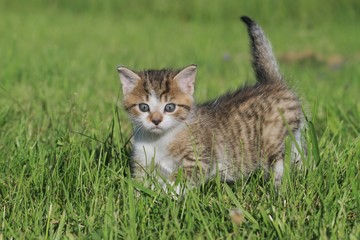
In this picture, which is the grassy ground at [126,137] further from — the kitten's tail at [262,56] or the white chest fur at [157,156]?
the kitten's tail at [262,56]

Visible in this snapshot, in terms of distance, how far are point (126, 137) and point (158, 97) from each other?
1346 millimetres

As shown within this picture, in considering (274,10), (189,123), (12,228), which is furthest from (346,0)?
(12,228)

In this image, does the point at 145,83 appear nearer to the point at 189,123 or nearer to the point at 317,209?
the point at 189,123

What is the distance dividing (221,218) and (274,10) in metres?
16.5

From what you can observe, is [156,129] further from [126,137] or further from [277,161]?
[126,137]

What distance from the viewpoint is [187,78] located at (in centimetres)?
509

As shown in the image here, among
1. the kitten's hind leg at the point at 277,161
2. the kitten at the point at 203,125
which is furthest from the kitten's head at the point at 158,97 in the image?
the kitten's hind leg at the point at 277,161

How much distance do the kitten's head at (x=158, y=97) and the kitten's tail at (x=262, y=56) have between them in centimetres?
84

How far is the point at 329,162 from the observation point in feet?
15.4

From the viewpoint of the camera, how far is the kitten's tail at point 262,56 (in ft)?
18.5

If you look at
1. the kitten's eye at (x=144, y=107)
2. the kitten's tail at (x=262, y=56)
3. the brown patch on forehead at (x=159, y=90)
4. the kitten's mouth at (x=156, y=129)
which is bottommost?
the kitten's mouth at (x=156, y=129)

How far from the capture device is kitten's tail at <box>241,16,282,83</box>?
5.65 meters

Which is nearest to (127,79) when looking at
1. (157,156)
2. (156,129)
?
(156,129)

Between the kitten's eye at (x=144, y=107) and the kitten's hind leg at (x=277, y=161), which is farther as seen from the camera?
the kitten's hind leg at (x=277, y=161)
